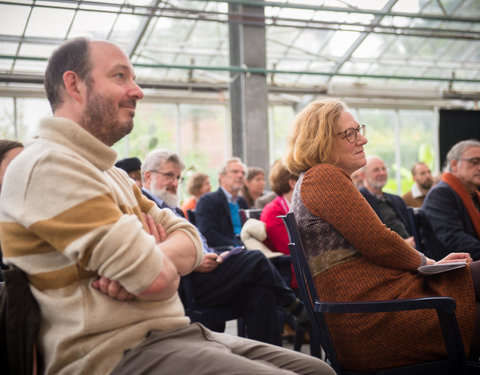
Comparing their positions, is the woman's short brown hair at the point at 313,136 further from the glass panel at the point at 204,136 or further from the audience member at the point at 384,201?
the glass panel at the point at 204,136

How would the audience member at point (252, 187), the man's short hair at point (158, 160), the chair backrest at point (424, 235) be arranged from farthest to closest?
1. the audience member at point (252, 187)
2. the man's short hair at point (158, 160)
3. the chair backrest at point (424, 235)

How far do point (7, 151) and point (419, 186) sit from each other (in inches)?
215

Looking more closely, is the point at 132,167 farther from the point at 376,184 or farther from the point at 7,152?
the point at 376,184

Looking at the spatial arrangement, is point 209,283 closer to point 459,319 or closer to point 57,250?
point 459,319

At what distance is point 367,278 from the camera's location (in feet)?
6.09

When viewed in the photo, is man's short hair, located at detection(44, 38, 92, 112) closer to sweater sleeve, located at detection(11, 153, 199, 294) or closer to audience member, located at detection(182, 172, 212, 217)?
sweater sleeve, located at detection(11, 153, 199, 294)

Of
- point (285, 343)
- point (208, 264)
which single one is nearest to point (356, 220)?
point (208, 264)

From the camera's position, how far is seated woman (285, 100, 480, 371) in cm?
177

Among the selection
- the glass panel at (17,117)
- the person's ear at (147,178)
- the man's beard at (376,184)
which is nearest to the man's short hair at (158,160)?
the person's ear at (147,178)

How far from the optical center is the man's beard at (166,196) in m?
3.42

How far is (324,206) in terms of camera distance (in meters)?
1.89

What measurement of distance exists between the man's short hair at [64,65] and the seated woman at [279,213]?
222 cm

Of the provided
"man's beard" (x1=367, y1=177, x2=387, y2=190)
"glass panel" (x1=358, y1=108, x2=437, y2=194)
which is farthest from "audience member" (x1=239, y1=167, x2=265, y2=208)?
"glass panel" (x1=358, y1=108, x2=437, y2=194)

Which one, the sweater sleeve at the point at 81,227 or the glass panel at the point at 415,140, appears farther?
the glass panel at the point at 415,140
